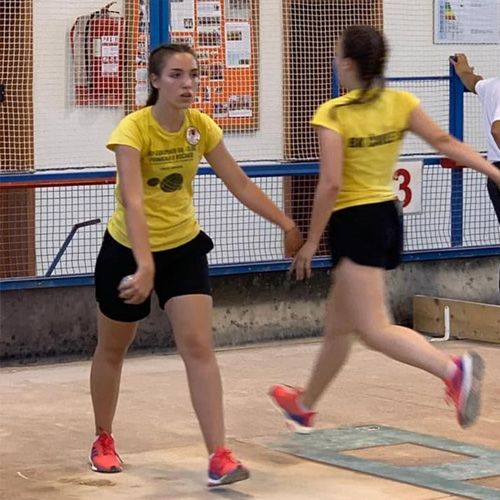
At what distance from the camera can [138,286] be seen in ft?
17.3

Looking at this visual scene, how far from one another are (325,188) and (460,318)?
13.3 feet

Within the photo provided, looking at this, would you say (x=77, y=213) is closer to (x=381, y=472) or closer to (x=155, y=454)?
(x=155, y=454)

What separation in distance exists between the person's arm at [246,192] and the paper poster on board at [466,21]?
467 cm

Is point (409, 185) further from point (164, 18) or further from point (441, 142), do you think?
point (441, 142)

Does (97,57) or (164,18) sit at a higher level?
(164,18)

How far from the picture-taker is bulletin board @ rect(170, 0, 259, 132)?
29.0 feet

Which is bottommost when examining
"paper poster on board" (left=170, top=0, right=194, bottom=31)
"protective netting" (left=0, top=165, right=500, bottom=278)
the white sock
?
the white sock

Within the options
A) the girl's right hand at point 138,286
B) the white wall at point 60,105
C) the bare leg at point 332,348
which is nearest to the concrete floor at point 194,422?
the bare leg at point 332,348

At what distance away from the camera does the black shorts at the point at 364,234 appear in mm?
5711

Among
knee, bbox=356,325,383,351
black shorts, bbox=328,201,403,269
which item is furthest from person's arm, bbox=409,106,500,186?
knee, bbox=356,325,383,351

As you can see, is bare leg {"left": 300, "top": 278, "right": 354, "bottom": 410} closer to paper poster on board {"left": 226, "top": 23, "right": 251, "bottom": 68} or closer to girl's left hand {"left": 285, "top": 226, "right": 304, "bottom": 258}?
girl's left hand {"left": 285, "top": 226, "right": 304, "bottom": 258}

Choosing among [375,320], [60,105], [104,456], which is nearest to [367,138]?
[375,320]

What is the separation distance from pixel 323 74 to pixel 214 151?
12.1ft

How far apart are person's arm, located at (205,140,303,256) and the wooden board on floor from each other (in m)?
3.76
